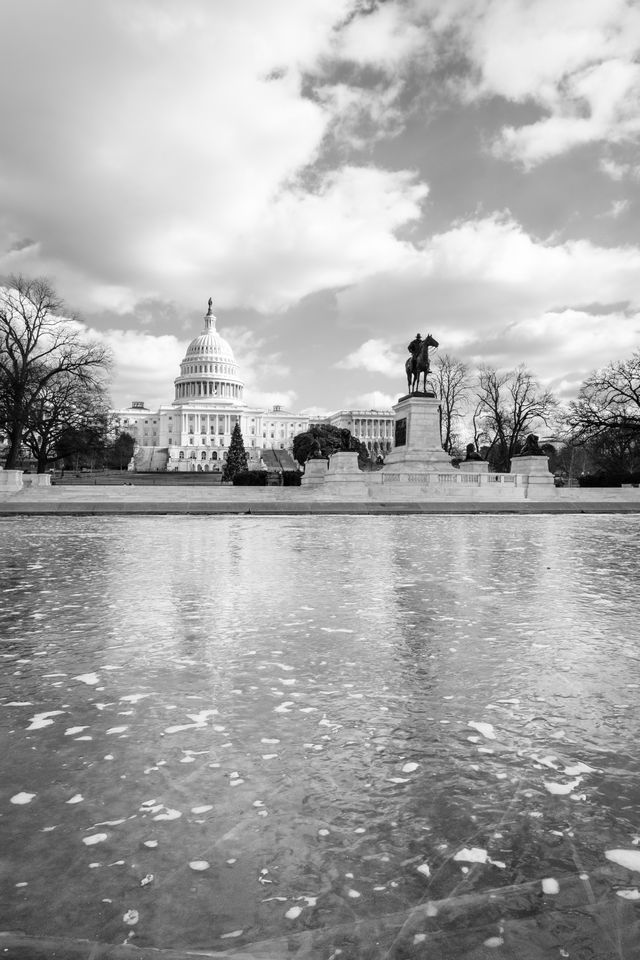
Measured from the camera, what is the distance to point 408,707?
12.4ft

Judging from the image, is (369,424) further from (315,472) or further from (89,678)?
(89,678)

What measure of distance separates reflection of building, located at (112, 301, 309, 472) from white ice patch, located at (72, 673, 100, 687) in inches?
5720

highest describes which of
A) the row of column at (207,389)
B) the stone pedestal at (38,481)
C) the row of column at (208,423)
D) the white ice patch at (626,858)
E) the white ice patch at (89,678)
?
the row of column at (207,389)

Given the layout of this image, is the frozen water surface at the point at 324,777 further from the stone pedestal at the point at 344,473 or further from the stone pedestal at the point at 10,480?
the stone pedestal at the point at 10,480

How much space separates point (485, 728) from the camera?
346cm

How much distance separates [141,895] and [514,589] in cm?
643

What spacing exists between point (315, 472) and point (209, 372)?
12300 centimetres

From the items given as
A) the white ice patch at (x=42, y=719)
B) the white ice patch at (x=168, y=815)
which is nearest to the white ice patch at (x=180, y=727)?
the white ice patch at (x=42, y=719)

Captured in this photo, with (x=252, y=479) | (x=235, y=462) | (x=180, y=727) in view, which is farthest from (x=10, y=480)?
(x=235, y=462)

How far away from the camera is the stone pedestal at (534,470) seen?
35531mm

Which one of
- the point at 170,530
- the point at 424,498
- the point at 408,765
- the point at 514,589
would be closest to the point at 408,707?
the point at 408,765

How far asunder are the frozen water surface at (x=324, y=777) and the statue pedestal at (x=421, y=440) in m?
29.2

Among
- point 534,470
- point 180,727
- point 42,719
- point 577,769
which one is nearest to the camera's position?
point 577,769

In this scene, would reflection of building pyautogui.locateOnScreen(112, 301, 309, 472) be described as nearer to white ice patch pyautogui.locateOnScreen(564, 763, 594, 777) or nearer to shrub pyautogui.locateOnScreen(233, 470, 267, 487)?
shrub pyautogui.locateOnScreen(233, 470, 267, 487)
